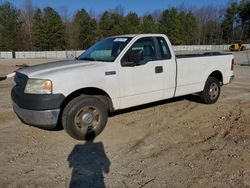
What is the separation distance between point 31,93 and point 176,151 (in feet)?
8.61

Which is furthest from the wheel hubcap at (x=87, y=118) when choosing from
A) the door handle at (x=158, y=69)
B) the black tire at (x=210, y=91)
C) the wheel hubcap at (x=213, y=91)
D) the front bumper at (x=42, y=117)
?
the wheel hubcap at (x=213, y=91)

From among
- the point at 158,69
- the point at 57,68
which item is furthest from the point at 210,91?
the point at 57,68

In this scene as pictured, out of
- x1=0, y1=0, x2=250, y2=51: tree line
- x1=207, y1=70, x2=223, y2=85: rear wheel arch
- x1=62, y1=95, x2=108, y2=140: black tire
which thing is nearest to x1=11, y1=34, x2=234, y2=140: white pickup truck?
x1=62, y1=95, x2=108, y2=140: black tire

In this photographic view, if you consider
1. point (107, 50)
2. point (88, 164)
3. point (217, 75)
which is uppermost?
point (107, 50)

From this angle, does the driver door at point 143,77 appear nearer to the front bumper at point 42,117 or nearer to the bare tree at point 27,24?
the front bumper at point 42,117

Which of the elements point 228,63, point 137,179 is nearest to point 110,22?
point 228,63

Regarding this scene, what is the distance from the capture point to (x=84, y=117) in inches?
214

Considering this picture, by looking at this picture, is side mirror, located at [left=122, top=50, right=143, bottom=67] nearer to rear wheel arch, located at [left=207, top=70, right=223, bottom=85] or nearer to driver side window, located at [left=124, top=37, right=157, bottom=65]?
driver side window, located at [left=124, top=37, right=157, bottom=65]

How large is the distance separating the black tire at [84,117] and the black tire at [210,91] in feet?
10.7

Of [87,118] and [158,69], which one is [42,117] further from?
[158,69]

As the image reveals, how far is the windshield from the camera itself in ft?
19.8

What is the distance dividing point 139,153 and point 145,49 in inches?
98.8

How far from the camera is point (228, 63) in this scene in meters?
8.32

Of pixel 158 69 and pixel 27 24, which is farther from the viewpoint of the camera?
pixel 27 24
